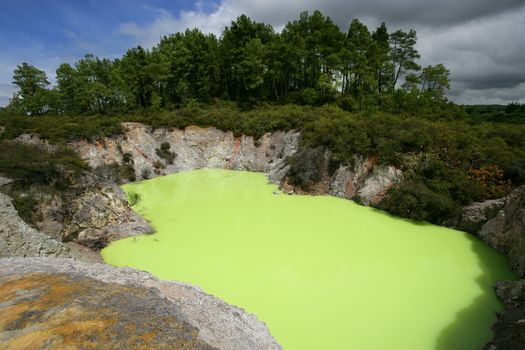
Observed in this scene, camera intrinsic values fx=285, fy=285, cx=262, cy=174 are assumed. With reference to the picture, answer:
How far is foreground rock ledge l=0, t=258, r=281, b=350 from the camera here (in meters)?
3.44

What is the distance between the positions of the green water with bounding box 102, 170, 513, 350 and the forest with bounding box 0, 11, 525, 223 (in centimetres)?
288

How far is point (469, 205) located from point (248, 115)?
1945 centimetres

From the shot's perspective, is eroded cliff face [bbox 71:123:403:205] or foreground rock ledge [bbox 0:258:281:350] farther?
eroded cliff face [bbox 71:123:403:205]

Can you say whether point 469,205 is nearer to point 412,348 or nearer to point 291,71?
Answer: point 412,348

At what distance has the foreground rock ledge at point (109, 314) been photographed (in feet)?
11.3

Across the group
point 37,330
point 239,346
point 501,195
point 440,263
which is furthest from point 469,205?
point 37,330

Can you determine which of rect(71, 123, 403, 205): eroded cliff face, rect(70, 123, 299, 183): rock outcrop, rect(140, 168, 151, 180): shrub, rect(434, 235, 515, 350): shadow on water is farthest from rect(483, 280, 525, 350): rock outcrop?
rect(140, 168, 151, 180): shrub

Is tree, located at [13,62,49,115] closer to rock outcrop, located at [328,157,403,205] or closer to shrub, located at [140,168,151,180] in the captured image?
shrub, located at [140,168,151,180]

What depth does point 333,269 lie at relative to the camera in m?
7.90

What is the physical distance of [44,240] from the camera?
7.66 meters

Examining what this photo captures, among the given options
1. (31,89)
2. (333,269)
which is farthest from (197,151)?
(31,89)

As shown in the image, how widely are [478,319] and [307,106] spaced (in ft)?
81.1

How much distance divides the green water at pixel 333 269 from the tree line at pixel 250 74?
840 inches

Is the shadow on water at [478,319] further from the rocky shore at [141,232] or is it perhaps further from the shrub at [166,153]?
the shrub at [166,153]
